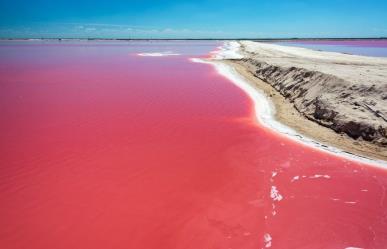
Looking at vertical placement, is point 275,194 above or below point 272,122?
above

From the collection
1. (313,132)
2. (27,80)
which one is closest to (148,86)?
(27,80)

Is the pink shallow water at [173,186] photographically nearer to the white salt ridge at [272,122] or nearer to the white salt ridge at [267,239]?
the white salt ridge at [267,239]

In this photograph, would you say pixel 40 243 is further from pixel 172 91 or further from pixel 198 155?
pixel 172 91

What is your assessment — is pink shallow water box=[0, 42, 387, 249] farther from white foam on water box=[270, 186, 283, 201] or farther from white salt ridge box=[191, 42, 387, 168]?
white salt ridge box=[191, 42, 387, 168]

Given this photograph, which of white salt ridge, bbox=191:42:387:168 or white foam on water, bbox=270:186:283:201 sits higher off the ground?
white foam on water, bbox=270:186:283:201

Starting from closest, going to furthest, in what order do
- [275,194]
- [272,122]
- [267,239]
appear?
[267,239], [275,194], [272,122]

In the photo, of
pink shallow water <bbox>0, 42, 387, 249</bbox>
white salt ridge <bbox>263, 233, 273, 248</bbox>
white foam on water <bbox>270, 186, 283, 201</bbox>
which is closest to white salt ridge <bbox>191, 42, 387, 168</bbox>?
pink shallow water <bbox>0, 42, 387, 249</bbox>

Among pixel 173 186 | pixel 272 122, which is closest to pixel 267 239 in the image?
pixel 173 186

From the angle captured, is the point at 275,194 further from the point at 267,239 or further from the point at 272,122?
the point at 272,122

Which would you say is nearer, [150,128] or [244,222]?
[244,222]
